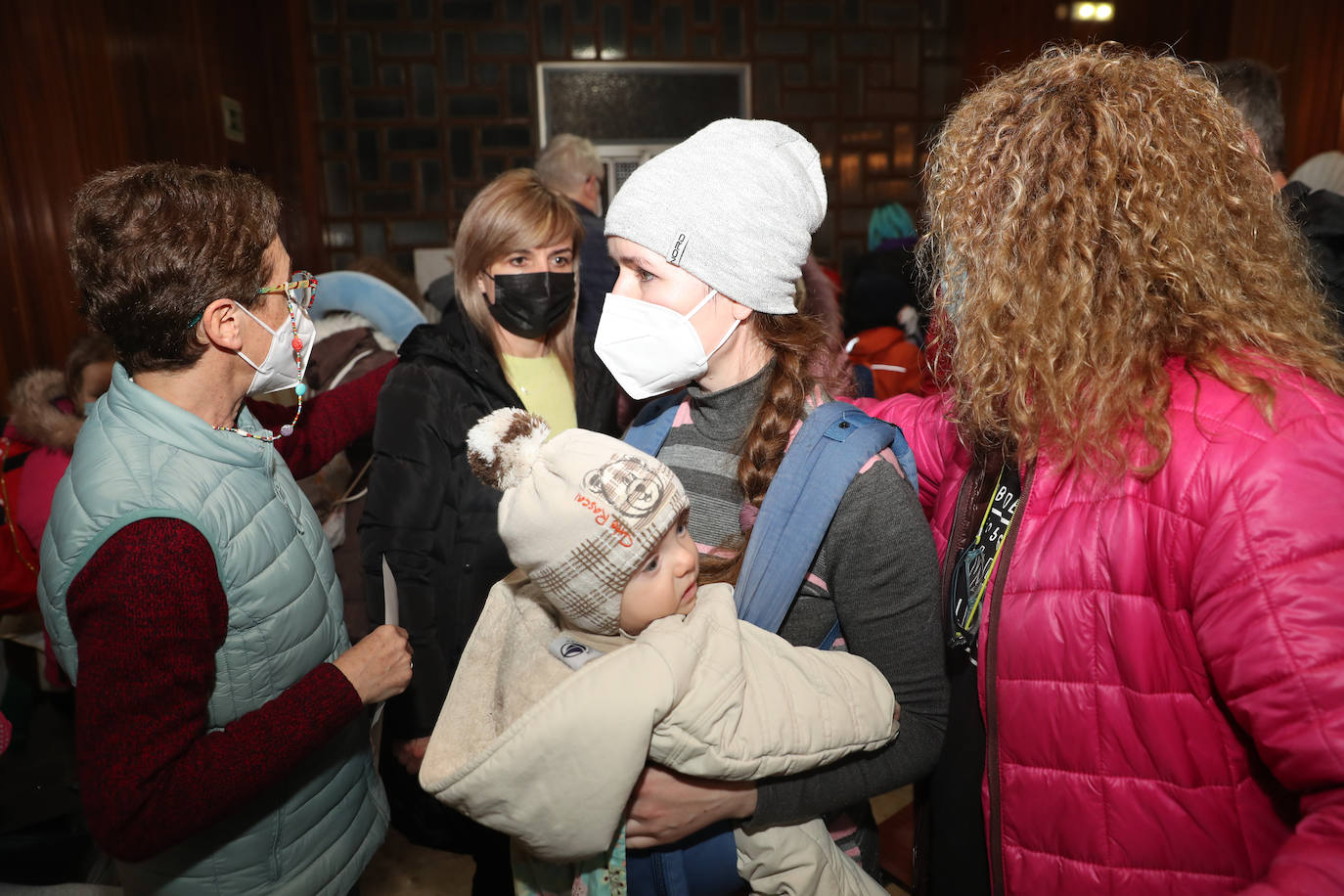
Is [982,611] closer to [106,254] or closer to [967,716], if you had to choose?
[967,716]

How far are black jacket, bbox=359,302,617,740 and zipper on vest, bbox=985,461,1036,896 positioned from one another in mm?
1085

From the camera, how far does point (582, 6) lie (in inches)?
247

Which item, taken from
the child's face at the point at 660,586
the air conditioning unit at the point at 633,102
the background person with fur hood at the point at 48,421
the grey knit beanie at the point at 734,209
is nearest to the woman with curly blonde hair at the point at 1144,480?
the grey knit beanie at the point at 734,209

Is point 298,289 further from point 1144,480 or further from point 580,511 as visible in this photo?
point 1144,480

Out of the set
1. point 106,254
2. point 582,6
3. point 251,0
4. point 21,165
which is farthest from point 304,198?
point 106,254

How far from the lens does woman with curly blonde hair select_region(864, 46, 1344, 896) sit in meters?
0.76

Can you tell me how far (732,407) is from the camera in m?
1.31

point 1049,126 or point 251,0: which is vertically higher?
point 251,0

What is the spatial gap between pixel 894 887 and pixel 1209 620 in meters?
1.93

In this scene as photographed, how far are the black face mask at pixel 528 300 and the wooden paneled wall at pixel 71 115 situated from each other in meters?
1.47

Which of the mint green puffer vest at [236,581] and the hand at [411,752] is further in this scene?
the hand at [411,752]

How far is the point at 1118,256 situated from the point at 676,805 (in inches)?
33.5

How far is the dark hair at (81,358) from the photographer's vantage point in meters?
2.60

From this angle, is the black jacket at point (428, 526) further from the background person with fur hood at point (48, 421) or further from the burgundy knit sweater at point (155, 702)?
the background person with fur hood at point (48, 421)
